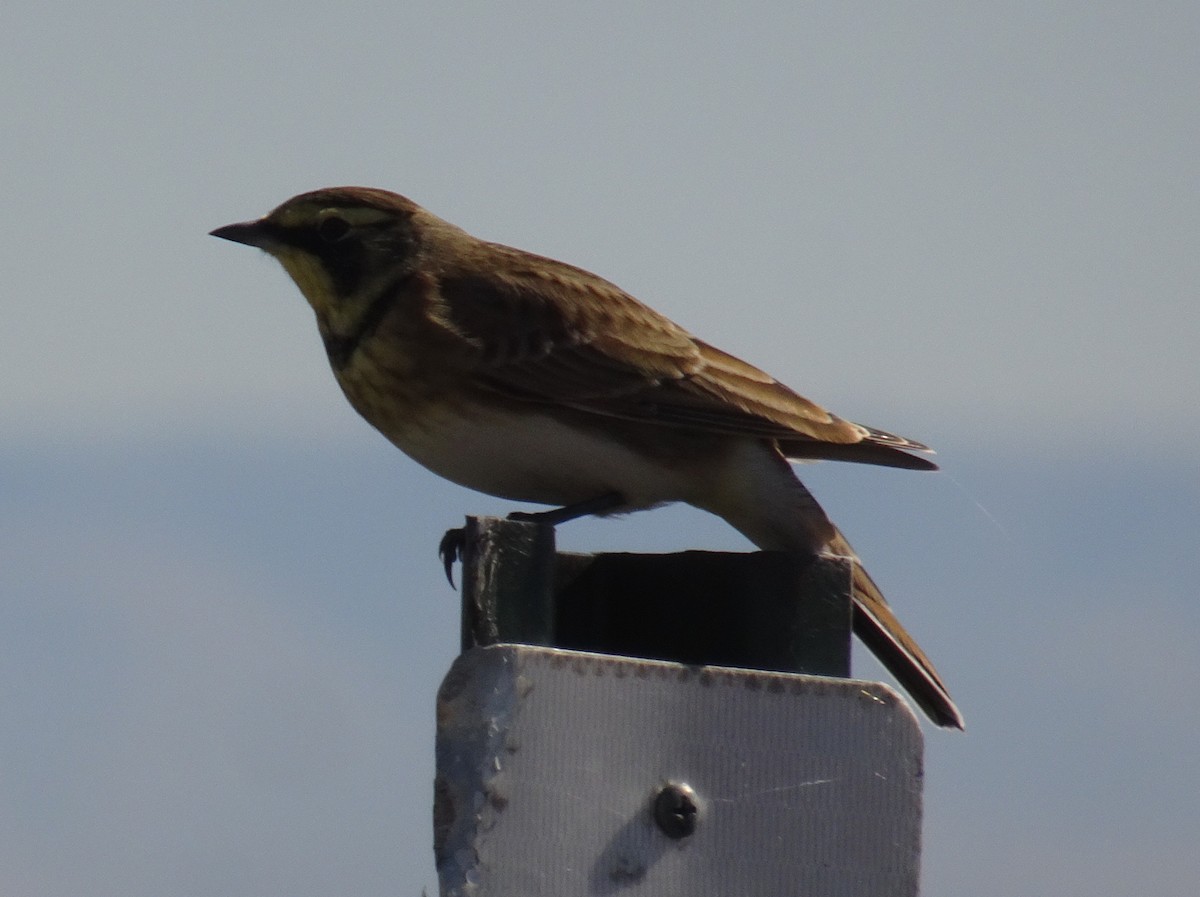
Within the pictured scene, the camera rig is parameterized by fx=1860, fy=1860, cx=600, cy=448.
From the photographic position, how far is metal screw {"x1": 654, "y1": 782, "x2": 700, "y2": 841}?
4.66m

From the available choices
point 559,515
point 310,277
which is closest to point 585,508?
point 559,515

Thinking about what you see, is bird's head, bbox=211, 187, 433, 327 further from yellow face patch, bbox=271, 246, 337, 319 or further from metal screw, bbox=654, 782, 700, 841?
metal screw, bbox=654, 782, 700, 841

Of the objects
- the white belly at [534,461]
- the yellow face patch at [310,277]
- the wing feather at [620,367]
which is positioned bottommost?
the white belly at [534,461]

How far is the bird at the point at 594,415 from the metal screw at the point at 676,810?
2.28 meters

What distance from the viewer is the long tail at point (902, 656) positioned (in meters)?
6.92

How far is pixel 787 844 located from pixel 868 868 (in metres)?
0.26

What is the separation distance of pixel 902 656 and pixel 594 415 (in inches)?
61.3

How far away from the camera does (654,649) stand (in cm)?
573

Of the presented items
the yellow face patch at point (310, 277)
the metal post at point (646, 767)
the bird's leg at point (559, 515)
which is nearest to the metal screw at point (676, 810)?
the metal post at point (646, 767)

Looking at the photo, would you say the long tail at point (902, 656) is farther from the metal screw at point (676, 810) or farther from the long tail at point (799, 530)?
the metal screw at point (676, 810)

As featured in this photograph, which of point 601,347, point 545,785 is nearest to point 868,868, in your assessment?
point 545,785

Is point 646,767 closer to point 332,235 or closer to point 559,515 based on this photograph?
point 559,515

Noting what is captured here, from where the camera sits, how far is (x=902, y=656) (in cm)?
693

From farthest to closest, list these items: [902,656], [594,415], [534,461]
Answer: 1. [594,415]
2. [534,461]
3. [902,656]
